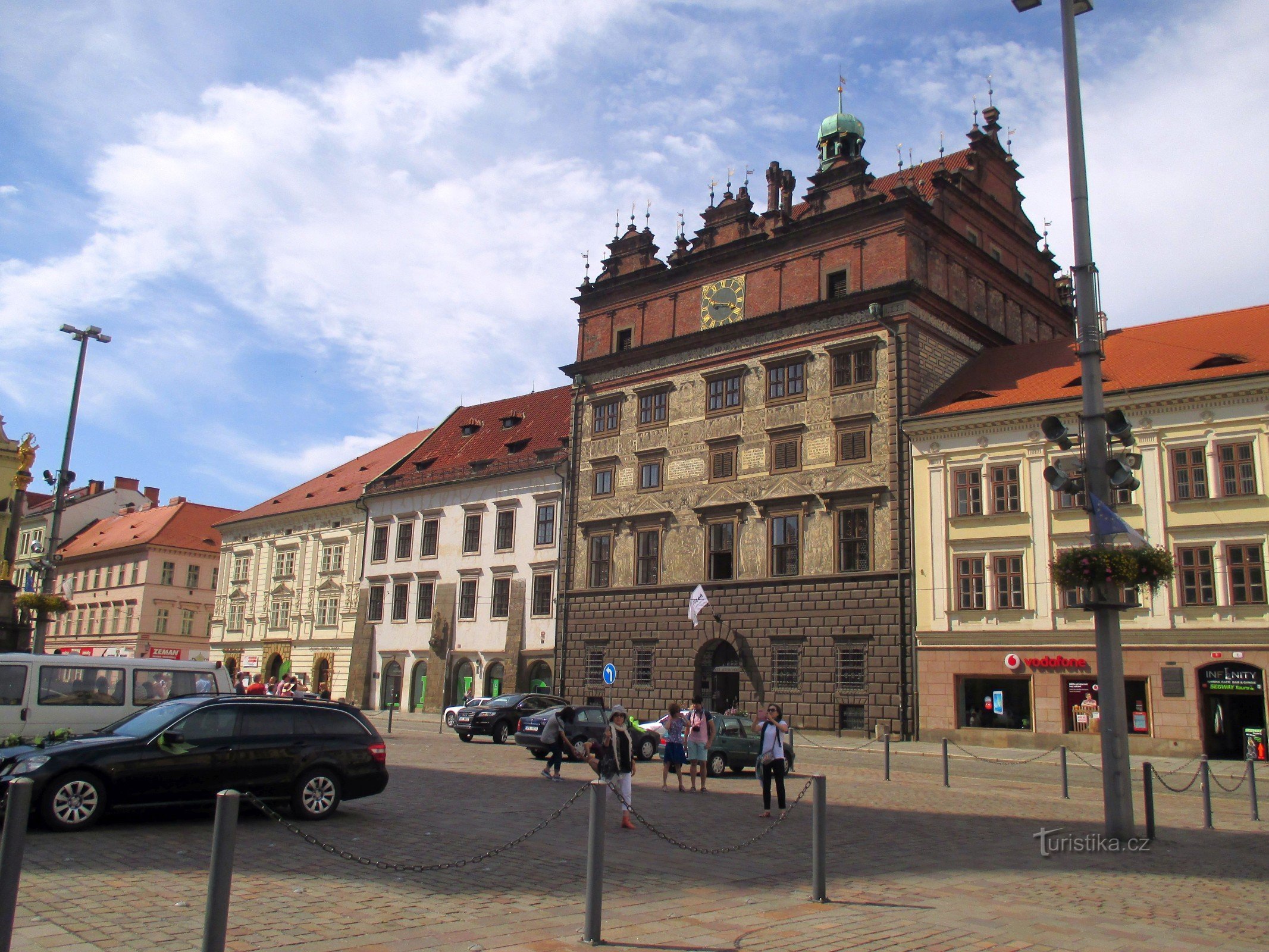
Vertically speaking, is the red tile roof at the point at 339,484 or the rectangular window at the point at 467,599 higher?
the red tile roof at the point at 339,484

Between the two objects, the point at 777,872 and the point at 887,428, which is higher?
the point at 887,428

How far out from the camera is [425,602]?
167 feet

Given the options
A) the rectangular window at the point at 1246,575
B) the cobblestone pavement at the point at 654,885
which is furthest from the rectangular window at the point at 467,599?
the cobblestone pavement at the point at 654,885

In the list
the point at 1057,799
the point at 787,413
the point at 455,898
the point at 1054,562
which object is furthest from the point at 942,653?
the point at 455,898

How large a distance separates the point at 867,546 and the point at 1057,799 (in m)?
16.8

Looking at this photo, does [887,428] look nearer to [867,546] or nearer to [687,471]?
[867,546]

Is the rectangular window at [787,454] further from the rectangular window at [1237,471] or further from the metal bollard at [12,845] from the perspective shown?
the metal bollard at [12,845]

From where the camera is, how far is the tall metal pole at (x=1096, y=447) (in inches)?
487

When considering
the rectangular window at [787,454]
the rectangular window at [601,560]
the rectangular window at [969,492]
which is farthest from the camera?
the rectangular window at [601,560]

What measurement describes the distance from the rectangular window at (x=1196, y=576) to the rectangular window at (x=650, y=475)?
19.1 metres

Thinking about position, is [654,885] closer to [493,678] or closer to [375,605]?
[493,678]

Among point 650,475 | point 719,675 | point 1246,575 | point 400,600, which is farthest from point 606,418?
point 1246,575

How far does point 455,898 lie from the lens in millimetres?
8750

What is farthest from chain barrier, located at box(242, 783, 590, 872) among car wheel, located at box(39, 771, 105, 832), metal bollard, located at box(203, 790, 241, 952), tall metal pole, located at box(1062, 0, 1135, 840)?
tall metal pole, located at box(1062, 0, 1135, 840)
